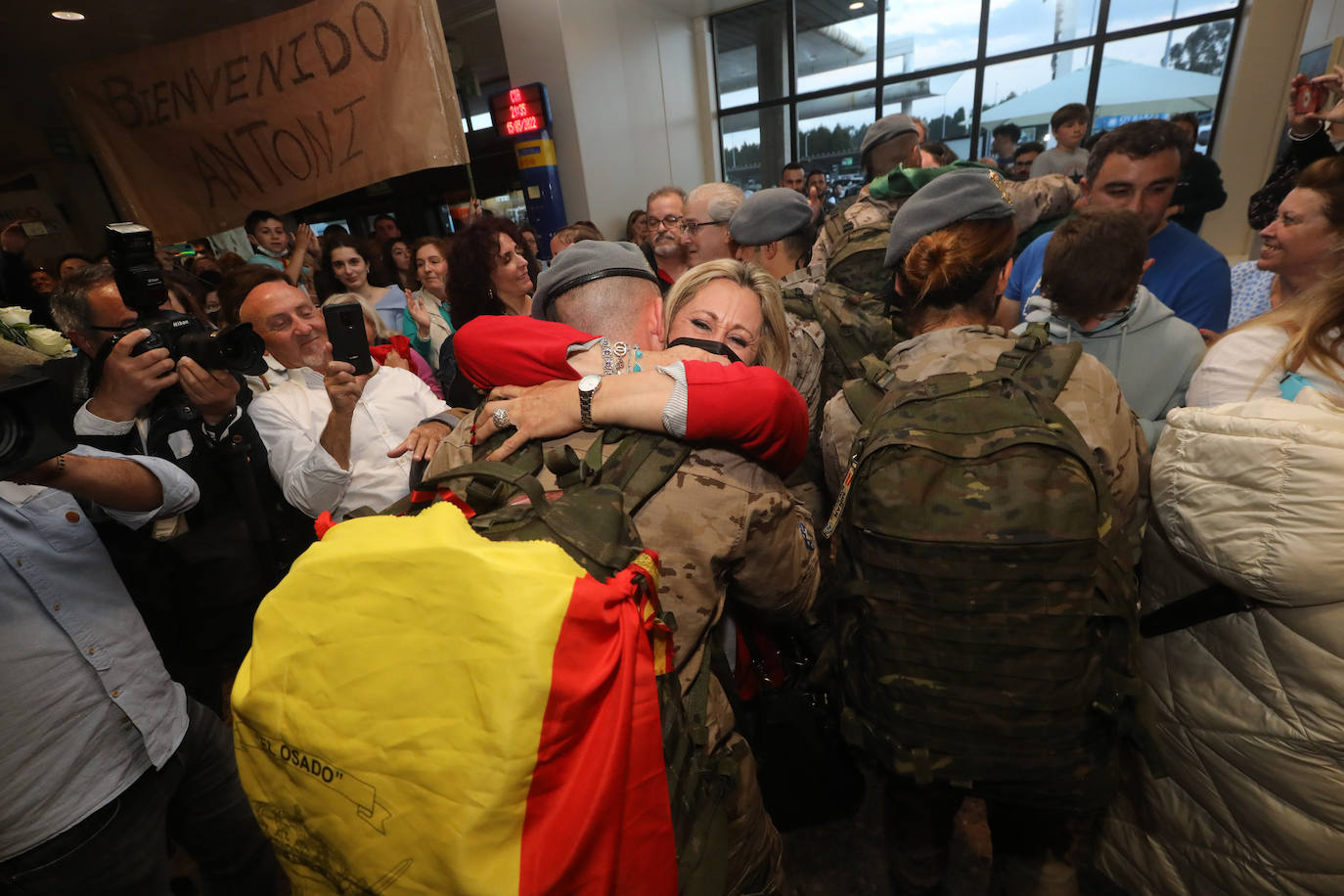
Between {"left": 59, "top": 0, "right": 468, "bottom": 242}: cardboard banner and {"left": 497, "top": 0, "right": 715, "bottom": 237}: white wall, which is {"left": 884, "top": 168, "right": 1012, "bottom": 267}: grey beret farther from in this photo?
{"left": 497, "top": 0, "right": 715, "bottom": 237}: white wall

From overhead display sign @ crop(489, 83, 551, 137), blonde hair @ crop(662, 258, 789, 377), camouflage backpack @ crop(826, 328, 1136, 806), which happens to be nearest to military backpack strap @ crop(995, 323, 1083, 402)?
camouflage backpack @ crop(826, 328, 1136, 806)

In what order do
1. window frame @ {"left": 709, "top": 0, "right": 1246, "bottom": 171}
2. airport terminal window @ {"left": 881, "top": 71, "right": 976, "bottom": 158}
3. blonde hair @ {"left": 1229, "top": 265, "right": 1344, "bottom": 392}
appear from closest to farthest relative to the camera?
blonde hair @ {"left": 1229, "top": 265, "right": 1344, "bottom": 392}
window frame @ {"left": 709, "top": 0, "right": 1246, "bottom": 171}
airport terminal window @ {"left": 881, "top": 71, "right": 976, "bottom": 158}

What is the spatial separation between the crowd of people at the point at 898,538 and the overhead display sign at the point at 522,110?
5.44 meters

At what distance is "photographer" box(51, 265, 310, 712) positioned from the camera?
149cm

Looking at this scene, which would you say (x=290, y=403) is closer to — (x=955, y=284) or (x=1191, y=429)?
(x=955, y=284)

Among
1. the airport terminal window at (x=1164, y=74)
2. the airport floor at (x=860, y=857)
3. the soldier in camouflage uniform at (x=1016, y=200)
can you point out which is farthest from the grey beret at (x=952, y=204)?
the airport terminal window at (x=1164, y=74)

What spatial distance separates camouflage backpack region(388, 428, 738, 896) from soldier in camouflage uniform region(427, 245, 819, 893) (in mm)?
42

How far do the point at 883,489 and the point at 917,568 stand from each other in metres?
0.18

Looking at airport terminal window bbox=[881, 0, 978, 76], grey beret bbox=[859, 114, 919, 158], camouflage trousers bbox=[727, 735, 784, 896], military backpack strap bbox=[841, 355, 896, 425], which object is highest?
airport terminal window bbox=[881, 0, 978, 76]

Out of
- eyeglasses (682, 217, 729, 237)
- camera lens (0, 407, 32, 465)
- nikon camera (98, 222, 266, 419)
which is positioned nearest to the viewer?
camera lens (0, 407, 32, 465)

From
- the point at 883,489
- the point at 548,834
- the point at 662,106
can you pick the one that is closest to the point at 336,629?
the point at 548,834

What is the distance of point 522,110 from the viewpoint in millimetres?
6402

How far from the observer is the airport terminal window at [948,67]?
7016 millimetres

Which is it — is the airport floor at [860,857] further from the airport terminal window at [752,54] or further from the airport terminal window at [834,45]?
the airport terminal window at [752,54]
